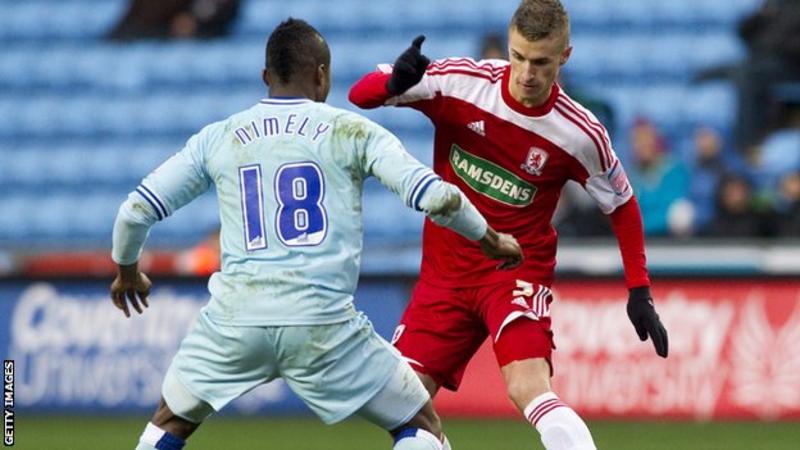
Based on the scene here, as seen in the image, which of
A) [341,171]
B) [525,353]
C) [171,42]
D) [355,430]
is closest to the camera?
[341,171]

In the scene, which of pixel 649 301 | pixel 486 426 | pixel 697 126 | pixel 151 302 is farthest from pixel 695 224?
pixel 649 301

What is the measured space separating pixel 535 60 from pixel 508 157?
1.53 feet

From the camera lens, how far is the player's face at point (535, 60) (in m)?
6.75

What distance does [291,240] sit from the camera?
19.3 ft

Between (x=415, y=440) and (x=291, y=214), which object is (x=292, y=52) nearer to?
(x=291, y=214)

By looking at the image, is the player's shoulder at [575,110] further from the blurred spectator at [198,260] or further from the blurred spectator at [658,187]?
the blurred spectator at [198,260]

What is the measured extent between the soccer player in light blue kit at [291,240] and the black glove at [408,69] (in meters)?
0.74

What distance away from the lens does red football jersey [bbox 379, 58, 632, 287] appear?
23.0 ft

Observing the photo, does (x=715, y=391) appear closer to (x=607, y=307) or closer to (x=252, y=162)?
(x=607, y=307)

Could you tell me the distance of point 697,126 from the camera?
52.3 ft

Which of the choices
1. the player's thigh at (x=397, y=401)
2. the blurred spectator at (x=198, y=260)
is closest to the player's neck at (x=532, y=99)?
the player's thigh at (x=397, y=401)

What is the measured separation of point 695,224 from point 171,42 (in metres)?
6.28

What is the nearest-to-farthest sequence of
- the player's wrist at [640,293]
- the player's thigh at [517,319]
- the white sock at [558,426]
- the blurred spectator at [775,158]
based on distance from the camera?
the white sock at [558,426], the player's thigh at [517,319], the player's wrist at [640,293], the blurred spectator at [775,158]

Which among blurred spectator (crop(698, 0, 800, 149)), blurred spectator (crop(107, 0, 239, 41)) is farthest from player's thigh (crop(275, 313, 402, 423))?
blurred spectator (crop(107, 0, 239, 41))
